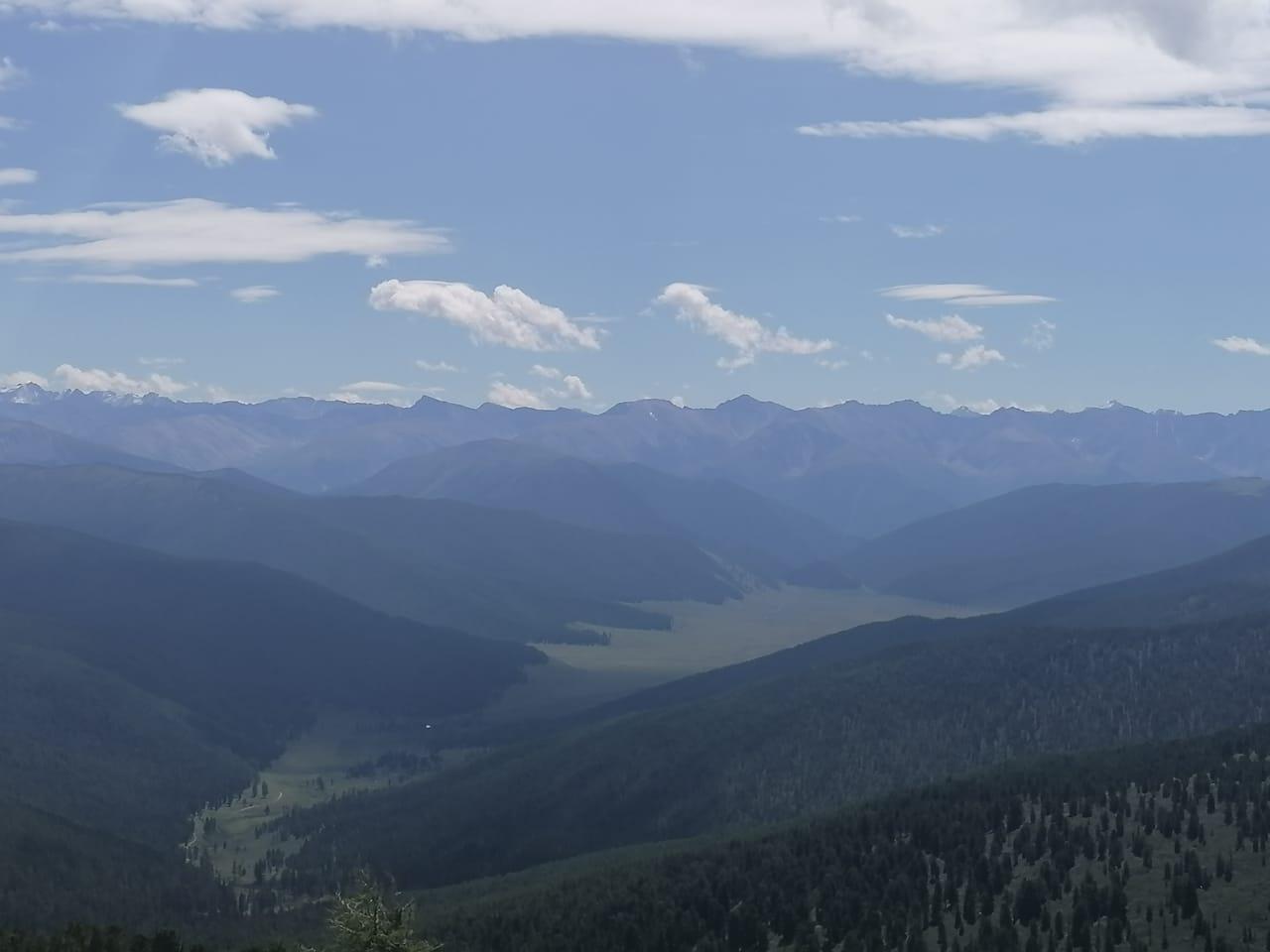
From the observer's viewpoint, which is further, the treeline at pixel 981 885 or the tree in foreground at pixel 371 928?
the treeline at pixel 981 885

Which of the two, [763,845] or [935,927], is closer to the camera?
[935,927]

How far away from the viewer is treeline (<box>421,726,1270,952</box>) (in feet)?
473

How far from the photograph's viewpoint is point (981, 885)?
523ft

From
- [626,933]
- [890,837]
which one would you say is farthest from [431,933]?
[890,837]

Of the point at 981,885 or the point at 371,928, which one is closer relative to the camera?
the point at 371,928

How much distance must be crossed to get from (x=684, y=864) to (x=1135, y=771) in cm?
6584

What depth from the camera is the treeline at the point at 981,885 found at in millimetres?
144250

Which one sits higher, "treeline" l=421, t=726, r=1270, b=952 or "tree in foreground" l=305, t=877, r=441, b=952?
"tree in foreground" l=305, t=877, r=441, b=952

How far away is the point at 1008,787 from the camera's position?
19888cm

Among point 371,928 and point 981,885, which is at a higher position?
point 371,928

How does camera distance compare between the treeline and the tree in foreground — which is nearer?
the tree in foreground

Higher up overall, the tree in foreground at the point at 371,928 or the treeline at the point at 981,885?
the tree in foreground at the point at 371,928

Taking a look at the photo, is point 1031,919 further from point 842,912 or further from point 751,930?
point 751,930

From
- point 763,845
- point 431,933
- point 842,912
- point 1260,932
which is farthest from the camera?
point 763,845
